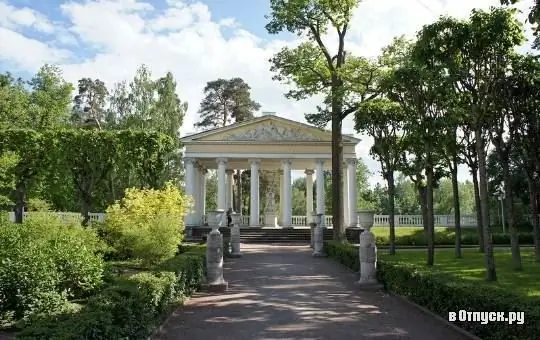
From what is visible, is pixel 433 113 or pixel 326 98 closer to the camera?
pixel 433 113

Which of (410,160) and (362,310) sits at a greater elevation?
(410,160)

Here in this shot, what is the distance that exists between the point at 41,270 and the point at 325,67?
20701 millimetres

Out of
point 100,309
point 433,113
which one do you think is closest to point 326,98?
point 433,113

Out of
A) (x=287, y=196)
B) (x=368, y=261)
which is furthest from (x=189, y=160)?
(x=368, y=261)

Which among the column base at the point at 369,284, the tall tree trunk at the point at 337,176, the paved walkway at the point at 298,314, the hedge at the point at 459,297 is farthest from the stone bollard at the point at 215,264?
the tall tree trunk at the point at 337,176

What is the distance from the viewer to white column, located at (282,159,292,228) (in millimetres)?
41625

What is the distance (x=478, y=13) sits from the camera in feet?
43.6

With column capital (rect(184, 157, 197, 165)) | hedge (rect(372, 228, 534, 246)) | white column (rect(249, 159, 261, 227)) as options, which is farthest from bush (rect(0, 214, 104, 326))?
column capital (rect(184, 157, 197, 165))

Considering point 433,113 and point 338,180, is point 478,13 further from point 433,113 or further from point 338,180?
point 338,180

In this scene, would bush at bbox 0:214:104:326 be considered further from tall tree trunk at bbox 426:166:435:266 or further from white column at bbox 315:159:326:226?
white column at bbox 315:159:326:226

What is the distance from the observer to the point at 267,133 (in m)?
43.5

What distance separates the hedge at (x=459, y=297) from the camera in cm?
718

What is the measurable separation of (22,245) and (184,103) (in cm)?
Result: 4206

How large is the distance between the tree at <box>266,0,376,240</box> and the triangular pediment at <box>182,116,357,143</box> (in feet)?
46.7
